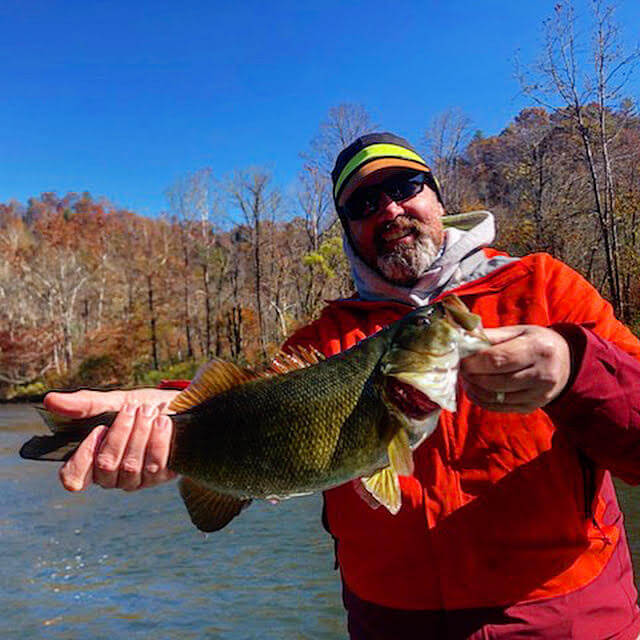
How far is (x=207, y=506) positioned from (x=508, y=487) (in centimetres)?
115

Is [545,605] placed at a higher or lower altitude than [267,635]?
higher

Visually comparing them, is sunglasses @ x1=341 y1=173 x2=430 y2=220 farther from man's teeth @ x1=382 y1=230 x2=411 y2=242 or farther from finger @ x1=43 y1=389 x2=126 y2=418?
finger @ x1=43 y1=389 x2=126 y2=418

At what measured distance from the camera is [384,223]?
3.42 m

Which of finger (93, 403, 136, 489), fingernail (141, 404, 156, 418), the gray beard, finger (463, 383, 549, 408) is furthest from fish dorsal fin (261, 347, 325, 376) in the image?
the gray beard

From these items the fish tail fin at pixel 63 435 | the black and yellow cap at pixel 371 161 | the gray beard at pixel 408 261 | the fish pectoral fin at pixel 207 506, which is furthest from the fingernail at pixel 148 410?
the black and yellow cap at pixel 371 161

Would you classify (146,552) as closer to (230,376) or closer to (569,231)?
(230,376)

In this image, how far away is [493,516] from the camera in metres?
2.49

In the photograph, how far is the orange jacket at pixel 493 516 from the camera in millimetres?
2430

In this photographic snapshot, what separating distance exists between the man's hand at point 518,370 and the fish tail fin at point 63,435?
1.36m

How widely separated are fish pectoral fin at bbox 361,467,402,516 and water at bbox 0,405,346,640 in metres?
4.96

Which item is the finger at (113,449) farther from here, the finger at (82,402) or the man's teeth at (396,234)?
the man's teeth at (396,234)

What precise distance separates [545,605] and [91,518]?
10.7 m

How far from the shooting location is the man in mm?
2209

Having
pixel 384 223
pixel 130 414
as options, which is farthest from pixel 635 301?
pixel 130 414
